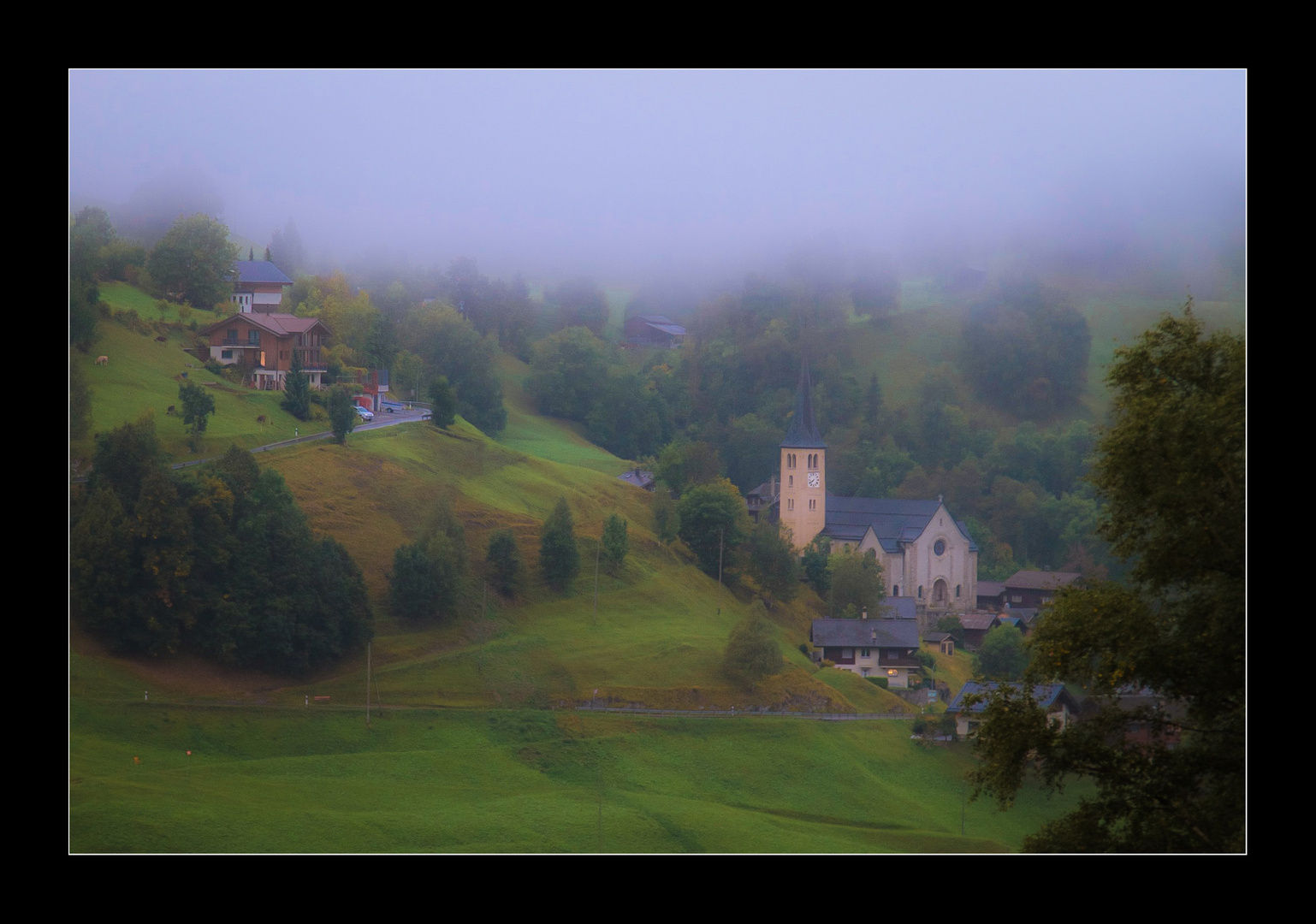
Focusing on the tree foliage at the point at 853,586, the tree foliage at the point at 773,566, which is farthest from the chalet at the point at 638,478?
the tree foliage at the point at 853,586

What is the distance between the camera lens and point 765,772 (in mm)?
20594

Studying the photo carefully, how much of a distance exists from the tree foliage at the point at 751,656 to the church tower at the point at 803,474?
Result: 5224 millimetres

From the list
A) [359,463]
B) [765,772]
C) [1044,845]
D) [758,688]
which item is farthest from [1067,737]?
[359,463]

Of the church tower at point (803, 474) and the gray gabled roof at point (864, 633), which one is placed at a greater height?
the church tower at point (803, 474)

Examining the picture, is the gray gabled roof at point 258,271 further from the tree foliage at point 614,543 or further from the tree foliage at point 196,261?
the tree foliage at point 614,543

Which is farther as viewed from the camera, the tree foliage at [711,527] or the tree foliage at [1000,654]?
the tree foliage at [711,527]

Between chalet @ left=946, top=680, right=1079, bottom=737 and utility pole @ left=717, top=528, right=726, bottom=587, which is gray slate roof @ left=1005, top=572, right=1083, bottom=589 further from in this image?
utility pole @ left=717, top=528, right=726, bottom=587

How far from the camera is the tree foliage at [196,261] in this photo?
2522 cm

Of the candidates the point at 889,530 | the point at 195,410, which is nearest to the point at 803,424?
the point at 889,530

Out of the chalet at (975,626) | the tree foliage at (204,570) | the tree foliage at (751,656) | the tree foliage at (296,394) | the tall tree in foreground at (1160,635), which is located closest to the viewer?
the tall tree in foreground at (1160,635)

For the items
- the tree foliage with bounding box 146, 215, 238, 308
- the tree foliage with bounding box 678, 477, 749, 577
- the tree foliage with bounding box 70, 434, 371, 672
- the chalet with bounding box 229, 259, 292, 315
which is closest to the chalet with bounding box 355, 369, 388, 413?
the chalet with bounding box 229, 259, 292, 315

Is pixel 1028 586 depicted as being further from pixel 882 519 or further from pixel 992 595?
pixel 882 519

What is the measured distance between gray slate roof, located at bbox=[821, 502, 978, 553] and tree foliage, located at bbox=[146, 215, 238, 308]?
15.5 meters

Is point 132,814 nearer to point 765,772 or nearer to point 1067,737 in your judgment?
point 765,772
